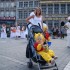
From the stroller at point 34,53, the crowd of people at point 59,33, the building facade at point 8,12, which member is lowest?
the crowd of people at point 59,33

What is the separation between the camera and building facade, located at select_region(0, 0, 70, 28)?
75625mm

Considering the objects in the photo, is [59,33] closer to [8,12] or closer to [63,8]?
[63,8]

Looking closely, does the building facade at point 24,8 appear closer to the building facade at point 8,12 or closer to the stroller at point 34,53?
the building facade at point 8,12

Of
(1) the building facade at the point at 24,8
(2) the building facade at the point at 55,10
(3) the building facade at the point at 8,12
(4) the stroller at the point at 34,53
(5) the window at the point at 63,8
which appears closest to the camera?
(4) the stroller at the point at 34,53

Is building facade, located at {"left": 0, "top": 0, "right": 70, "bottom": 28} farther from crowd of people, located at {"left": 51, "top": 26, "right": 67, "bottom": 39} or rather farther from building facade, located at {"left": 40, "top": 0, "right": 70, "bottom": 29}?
crowd of people, located at {"left": 51, "top": 26, "right": 67, "bottom": 39}

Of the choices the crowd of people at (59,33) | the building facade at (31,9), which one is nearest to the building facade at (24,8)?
the building facade at (31,9)

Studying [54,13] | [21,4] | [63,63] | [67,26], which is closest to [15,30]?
[67,26]

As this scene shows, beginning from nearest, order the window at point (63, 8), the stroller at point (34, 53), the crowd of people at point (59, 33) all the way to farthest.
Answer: the stroller at point (34, 53)
the crowd of people at point (59, 33)
the window at point (63, 8)

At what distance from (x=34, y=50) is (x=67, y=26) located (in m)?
8.49

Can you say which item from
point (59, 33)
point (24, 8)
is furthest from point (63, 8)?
point (59, 33)

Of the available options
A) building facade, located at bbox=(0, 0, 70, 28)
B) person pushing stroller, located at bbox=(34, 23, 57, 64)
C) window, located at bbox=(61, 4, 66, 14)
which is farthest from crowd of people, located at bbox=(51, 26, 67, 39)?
window, located at bbox=(61, 4, 66, 14)

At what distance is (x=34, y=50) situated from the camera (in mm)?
8211

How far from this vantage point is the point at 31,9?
79.8 meters

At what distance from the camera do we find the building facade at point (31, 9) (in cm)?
7562
